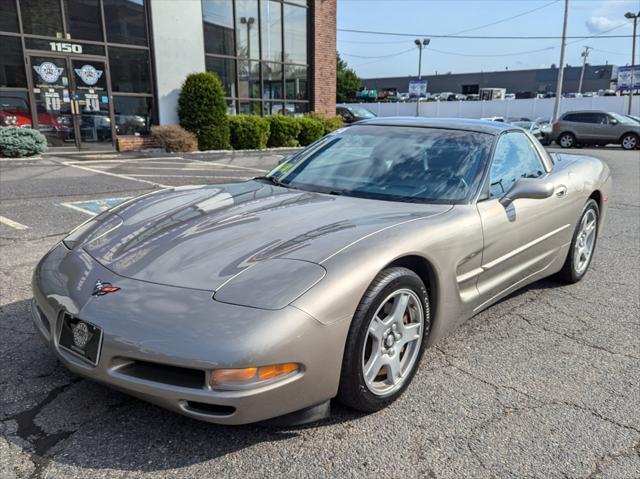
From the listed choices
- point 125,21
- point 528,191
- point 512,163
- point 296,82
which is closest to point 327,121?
point 296,82

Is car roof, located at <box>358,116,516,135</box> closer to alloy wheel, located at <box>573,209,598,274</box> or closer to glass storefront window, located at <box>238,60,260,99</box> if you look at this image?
alloy wheel, located at <box>573,209,598,274</box>

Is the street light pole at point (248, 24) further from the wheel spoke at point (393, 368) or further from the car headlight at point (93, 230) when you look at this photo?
the wheel spoke at point (393, 368)

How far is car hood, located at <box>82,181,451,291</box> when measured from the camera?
2.39 m

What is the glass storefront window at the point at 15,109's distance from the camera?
41.9 feet

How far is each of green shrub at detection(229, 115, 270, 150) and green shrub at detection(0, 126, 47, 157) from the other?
5.54m

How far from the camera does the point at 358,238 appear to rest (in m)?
2.52

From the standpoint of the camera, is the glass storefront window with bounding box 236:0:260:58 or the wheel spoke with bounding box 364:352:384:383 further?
the glass storefront window with bounding box 236:0:260:58

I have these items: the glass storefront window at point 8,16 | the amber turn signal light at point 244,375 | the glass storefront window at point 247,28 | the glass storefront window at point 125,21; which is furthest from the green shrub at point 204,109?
the amber turn signal light at point 244,375

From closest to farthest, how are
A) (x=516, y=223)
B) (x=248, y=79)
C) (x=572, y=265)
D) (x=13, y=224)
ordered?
(x=516, y=223)
(x=572, y=265)
(x=13, y=224)
(x=248, y=79)

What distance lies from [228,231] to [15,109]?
12773 millimetres

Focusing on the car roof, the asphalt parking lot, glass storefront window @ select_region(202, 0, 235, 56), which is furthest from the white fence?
the asphalt parking lot

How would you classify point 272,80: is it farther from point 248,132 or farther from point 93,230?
point 93,230

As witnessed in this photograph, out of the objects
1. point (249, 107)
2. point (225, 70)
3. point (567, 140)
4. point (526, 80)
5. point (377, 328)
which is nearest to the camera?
point (377, 328)

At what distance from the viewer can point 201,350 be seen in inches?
77.9
